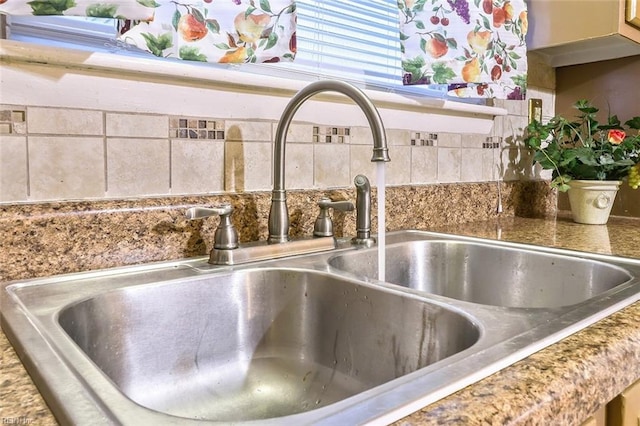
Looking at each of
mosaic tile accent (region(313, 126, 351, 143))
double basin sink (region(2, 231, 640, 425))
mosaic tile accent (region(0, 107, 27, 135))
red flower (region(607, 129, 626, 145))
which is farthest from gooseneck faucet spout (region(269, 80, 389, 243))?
red flower (region(607, 129, 626, 145))

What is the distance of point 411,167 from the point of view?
4.50 ft

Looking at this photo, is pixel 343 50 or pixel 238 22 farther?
pixel 343 50

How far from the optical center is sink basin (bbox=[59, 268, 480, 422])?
693mm

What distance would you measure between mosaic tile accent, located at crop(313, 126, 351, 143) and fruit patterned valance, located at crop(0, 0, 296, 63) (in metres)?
0.20

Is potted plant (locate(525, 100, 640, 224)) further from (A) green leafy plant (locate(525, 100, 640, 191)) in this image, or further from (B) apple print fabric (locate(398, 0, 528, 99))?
(B) apple print fabric (locate(398, 0, 528, 99))

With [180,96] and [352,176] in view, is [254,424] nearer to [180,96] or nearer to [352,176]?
[180,96]

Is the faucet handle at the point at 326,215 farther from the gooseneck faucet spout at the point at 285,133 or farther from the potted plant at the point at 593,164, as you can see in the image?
the potted plant at the point at 593,164

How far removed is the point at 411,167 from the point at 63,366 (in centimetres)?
108

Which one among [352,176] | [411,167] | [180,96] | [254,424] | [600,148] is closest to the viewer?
[254,424]

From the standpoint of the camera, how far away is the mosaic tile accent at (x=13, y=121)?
76 cm

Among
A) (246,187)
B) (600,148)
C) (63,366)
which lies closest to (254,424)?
(63,366)

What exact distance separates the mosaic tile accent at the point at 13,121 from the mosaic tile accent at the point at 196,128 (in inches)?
9.4

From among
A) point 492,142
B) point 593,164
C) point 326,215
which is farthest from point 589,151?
point 326,215

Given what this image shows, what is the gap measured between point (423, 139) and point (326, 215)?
1.64 ft
